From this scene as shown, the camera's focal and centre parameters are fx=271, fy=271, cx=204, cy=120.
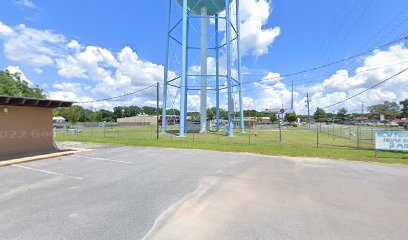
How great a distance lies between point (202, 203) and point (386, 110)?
136 m

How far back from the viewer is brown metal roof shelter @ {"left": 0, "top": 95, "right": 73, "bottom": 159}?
44.6 ft

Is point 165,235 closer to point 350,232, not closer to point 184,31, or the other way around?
point 350,232

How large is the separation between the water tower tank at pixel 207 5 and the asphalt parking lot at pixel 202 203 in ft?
106

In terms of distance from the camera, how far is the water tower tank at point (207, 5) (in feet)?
122

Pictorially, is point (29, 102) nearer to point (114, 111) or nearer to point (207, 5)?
point (207, 5)

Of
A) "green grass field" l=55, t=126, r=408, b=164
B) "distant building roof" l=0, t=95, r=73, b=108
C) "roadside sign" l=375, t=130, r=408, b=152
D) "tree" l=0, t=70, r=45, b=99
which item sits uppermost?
"tree" l=0, t=70, r=45, b=99

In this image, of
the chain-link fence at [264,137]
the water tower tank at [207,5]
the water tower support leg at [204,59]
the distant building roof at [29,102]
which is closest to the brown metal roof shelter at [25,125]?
the distant building roof at [29,102]

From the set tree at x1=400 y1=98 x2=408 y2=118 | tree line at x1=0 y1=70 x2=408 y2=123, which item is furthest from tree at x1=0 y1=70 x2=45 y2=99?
tree at x1=400 y1=98 x2=408 y2=118

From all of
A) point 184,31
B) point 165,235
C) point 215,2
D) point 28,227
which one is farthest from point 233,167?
point 215,2

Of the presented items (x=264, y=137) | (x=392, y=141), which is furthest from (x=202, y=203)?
(x=264, y=137)

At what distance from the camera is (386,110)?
117m

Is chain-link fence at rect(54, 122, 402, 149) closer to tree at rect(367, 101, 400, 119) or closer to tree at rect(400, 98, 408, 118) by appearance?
tree at rect(367, 101, 400, 119)

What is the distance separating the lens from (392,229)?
4551 mm

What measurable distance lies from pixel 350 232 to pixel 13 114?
51.7 ft
